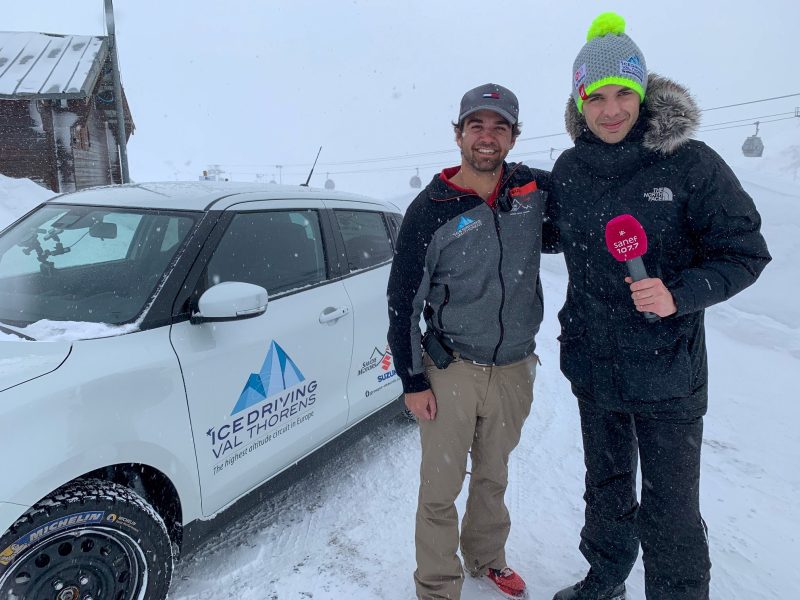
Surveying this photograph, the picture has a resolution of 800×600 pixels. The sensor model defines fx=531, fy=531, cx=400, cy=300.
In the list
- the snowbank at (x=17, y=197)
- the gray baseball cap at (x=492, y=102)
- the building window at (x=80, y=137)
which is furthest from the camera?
the building window at (x=80, y=137)

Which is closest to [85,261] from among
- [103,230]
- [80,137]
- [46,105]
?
[103,230]

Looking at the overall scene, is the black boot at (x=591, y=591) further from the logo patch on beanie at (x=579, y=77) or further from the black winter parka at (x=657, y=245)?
the logo patch on beanie at (x=579, y=77)

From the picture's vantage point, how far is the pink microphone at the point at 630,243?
5.41 ft

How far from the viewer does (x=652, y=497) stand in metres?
1.93

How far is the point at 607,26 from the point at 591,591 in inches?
88.8

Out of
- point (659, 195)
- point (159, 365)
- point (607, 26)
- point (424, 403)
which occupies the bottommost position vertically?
point (424, 403)

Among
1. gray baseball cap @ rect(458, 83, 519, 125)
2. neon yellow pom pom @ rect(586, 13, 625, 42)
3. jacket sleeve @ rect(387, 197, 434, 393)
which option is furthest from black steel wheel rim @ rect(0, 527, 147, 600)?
neon yellow pom pom @ rect(586, 13, 625, 42)

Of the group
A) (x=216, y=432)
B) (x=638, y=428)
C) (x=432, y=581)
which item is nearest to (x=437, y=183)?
(x=638, y=428)

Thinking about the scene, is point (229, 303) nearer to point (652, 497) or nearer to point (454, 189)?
point (454, 189)

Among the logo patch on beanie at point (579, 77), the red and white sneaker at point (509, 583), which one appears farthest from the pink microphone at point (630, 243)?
the red and white sneaker at point (509, 583)

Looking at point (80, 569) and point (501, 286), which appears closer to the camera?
point (80, 569)

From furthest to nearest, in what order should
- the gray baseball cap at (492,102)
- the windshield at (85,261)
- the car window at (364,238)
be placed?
1. the car window at (364,238)
2. the windshield at (85,261)
3. the gray baseball cap at (492,102)

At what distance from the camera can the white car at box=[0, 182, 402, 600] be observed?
1.67 meters

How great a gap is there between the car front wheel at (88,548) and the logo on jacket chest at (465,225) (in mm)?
1526
